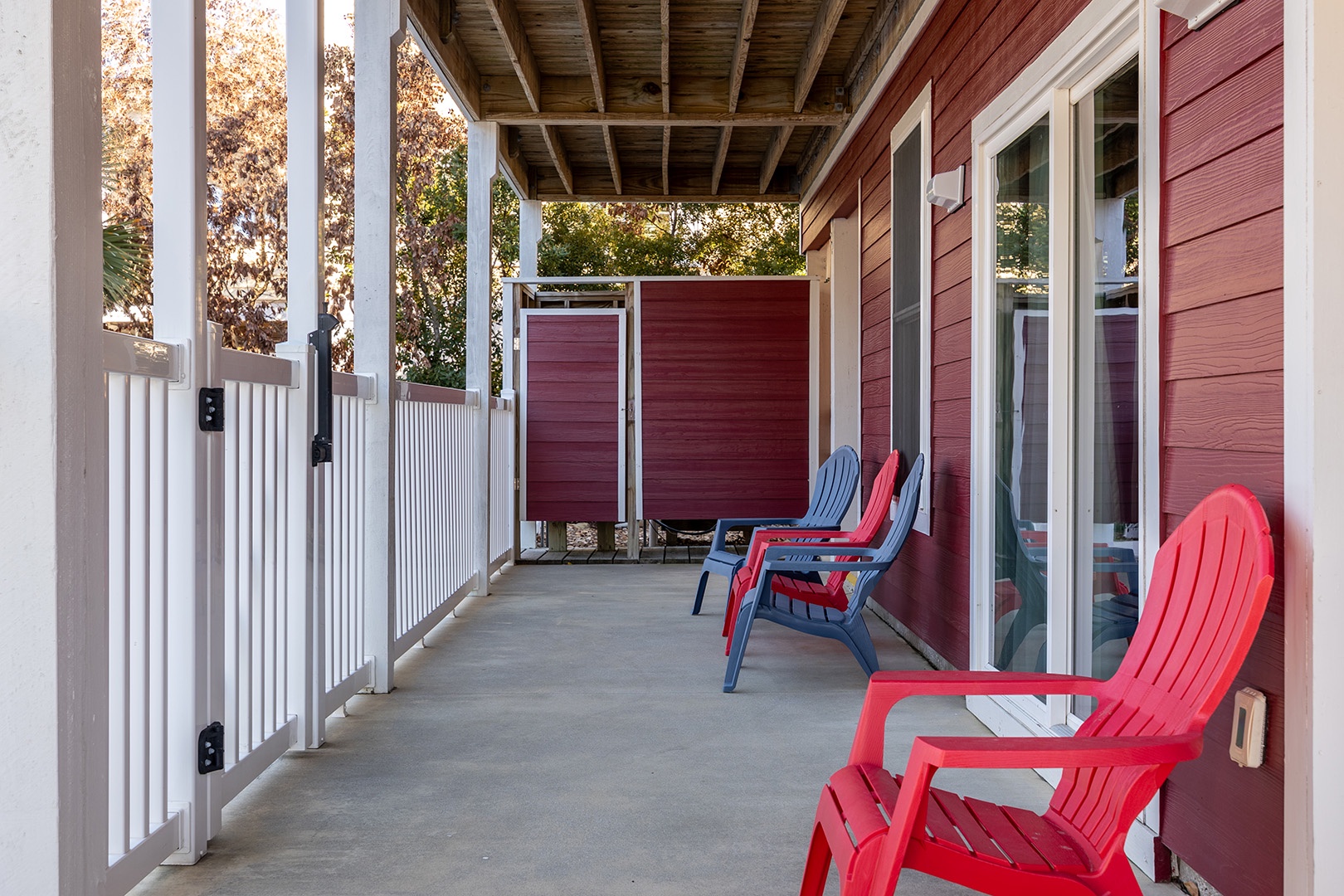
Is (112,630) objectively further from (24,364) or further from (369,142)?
(369,142)

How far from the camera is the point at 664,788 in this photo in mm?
2873

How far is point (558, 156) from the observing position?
25.0ft

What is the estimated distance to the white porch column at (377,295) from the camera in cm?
387

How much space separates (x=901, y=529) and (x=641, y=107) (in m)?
3.37

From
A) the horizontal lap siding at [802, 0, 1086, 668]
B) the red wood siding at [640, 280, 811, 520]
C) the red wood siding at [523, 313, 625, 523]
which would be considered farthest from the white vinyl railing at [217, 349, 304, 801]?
the red wood siding at [640, 280, 811, 520]

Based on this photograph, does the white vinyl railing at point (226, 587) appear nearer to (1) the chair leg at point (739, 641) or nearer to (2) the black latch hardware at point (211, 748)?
(2) the black latch hardware at point (211, 748)

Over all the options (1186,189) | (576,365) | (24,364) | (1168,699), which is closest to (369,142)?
(24,364)

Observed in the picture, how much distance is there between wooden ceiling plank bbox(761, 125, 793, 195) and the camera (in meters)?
7.05

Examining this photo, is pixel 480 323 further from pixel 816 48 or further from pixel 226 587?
pixel 226 587

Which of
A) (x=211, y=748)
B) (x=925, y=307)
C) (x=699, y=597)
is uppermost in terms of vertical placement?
(x=925, y=307)

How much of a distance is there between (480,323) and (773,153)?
8.78ft

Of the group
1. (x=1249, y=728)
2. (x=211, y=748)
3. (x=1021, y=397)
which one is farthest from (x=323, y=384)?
(x=1249, y=728)

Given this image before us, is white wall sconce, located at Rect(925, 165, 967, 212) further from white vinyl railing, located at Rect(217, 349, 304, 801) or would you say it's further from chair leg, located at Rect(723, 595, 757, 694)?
white vinyl railing, located at Rect(217, 349, 304, 801)

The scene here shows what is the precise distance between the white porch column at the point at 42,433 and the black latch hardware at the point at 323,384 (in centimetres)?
141
